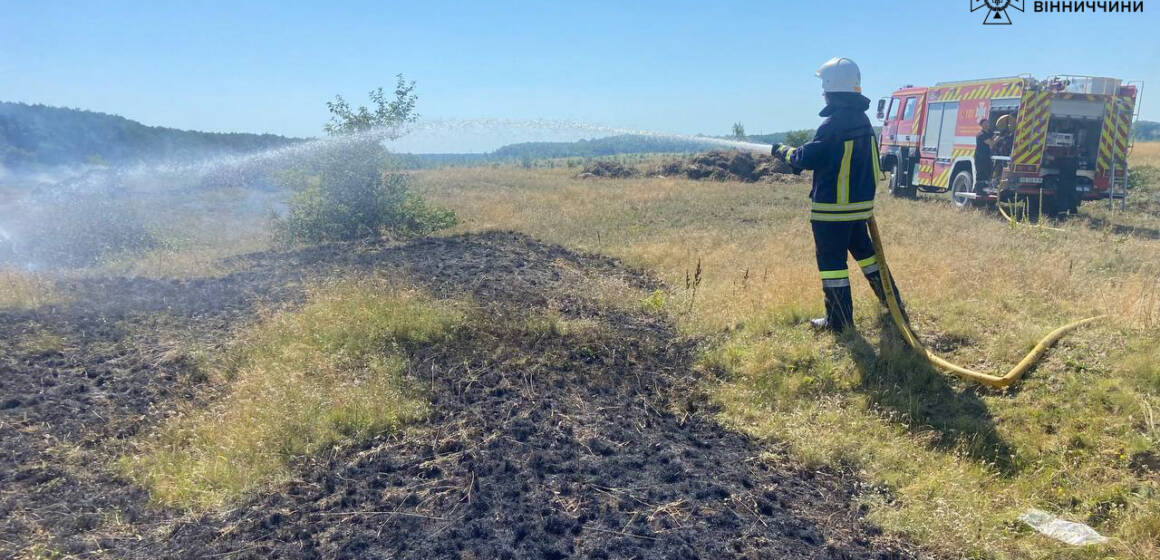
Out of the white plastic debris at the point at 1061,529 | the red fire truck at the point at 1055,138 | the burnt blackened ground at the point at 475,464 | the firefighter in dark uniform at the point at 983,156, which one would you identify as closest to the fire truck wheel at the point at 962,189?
the red fire truck at the point at 1055,138

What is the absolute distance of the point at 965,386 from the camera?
13.8ft

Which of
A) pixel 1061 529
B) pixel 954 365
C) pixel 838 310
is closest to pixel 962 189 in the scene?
pixel 838 310

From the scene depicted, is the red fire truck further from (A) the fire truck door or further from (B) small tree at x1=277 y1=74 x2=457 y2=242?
(B) small tree at x1=277 y1=74 x2=457 y2=242

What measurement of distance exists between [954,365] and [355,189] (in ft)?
30.5

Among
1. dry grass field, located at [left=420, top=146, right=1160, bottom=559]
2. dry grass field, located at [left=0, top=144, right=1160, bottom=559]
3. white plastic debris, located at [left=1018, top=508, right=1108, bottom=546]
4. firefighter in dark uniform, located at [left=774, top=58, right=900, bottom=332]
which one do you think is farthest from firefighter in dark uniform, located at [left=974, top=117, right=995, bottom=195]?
white plastic debris, located at [left=1018, top=508, right=1108, bottom=546]

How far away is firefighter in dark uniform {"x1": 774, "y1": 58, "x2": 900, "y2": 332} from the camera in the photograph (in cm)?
464

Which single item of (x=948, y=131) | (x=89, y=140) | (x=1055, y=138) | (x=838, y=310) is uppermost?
(x=89, y=140)

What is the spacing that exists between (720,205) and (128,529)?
1272 centimetres

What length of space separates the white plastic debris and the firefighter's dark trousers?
2041mm

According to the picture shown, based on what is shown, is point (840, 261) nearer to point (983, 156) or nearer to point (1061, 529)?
point (1061, 529)

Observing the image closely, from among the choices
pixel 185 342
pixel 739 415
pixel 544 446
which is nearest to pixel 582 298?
pixel 739 415

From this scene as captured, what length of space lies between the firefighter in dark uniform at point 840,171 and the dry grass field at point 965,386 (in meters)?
0.55

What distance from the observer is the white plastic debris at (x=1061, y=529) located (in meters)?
2.81

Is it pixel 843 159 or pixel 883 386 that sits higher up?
pixel 843 159
